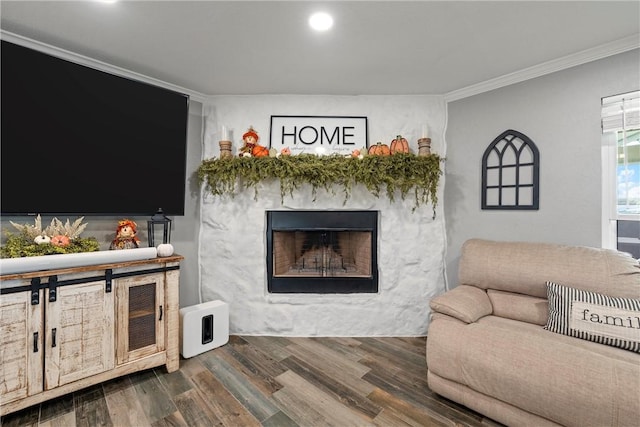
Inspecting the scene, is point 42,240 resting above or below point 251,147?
below

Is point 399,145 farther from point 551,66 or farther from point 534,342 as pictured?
point 534,342

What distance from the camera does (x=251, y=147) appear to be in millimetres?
2461

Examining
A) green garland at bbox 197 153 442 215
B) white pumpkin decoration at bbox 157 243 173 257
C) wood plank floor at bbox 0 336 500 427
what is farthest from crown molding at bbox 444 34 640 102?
white pumpkin decoration at bbox 157 243 173 257

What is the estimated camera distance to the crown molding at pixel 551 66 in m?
1.79

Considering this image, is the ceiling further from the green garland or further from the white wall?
the green garland

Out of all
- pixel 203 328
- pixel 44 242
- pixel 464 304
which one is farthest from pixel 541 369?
pixel 44 242

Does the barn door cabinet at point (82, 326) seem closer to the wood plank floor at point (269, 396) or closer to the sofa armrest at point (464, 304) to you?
the wood plank floor at point (269, 396)

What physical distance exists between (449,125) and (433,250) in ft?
3.95

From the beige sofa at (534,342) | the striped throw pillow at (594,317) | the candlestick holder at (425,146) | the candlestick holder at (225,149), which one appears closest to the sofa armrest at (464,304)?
the beige sofa at (534,342)

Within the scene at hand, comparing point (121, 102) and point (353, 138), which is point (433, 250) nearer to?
point (353, 138)

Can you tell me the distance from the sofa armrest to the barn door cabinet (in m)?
1.86

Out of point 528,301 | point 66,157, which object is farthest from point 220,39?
point 528,301

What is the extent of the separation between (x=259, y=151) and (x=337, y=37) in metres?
1.10

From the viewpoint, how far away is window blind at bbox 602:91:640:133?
180 cm
